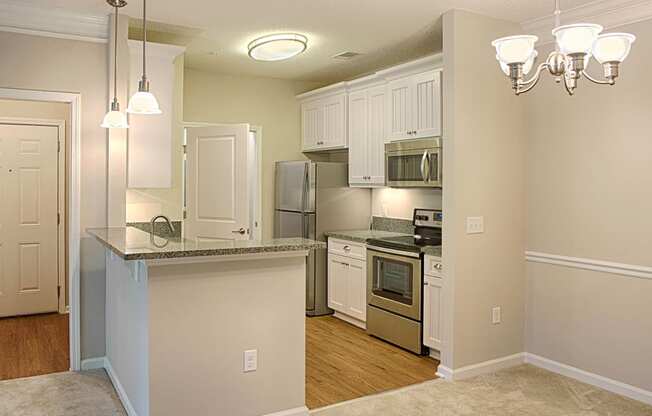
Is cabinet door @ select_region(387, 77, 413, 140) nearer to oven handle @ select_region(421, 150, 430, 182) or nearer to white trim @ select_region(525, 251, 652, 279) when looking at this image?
oven handle @ select_region(421, 150, 430, 182)

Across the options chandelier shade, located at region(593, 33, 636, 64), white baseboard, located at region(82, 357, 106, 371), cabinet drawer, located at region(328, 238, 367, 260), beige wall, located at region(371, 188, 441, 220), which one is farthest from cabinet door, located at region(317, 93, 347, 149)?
chandelier shade, located at region(593, 33, 636, 64)

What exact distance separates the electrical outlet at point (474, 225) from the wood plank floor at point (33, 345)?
3204 mm

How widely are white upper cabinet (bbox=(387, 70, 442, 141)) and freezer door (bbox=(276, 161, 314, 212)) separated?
1.09 meters

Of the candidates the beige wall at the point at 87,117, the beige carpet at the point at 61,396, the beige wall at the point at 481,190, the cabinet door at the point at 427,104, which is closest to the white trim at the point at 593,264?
the beige wall at the point at 481,190

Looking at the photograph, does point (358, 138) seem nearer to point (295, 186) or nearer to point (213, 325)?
point (295, 186)

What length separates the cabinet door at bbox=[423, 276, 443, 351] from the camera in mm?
4105

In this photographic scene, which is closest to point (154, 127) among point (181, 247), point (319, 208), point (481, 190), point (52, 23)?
point (52, 23)

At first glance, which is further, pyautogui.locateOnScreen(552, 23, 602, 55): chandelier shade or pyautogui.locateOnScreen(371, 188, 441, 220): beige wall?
pyautogui.locateOnScreen(371, 188, 441, 220): beige wall

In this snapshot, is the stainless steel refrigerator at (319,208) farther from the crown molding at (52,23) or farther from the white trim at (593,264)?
the crown molding at (52,23)

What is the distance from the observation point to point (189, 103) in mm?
5719

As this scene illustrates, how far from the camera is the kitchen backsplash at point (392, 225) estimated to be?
5.39 metres

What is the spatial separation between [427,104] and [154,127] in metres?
2.25

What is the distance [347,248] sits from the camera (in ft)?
17.4

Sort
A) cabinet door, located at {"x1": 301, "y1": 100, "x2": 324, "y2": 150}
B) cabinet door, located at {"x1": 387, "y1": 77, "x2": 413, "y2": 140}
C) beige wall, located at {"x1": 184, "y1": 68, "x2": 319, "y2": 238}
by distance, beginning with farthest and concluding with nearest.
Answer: cabinet door, located at {"x1": 301, "y1": 100, "x2": 324, "y2": 150} → beige wall, located at {"x1": 184, "y1": 68, "x2": 319, "y2": 238} → cabinet door, located at {"x1": 387, "y1": 77, "x2": 413, "y2": 140}
